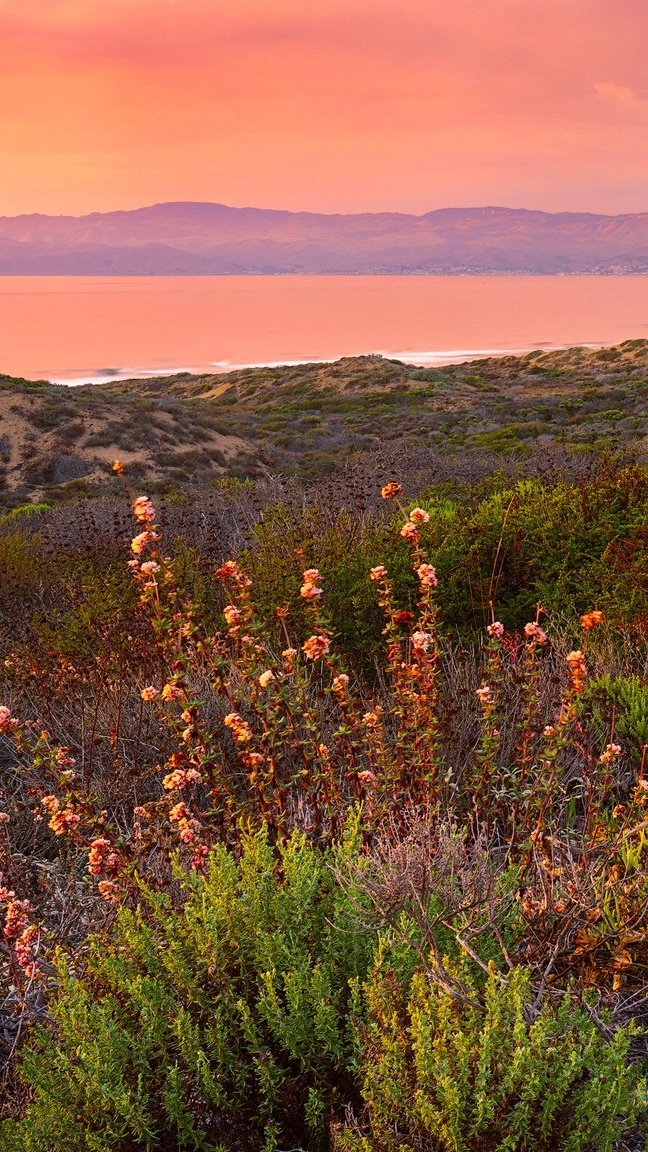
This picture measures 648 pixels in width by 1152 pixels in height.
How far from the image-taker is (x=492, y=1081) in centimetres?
181

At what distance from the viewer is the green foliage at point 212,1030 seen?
2.01m

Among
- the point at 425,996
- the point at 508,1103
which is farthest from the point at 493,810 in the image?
the point at 508,1103

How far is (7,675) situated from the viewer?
5.91m

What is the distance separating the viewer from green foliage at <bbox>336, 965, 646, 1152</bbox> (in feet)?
5.60

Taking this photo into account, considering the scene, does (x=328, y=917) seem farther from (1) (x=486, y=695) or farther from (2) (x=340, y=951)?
(1) (x=486, y=695)

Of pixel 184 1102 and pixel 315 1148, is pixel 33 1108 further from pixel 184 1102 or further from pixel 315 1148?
pixel 315 1148

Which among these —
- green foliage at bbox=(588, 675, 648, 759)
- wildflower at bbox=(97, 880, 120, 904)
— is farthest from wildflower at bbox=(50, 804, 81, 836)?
green foliage at bbox=(588, 675, 648, 759)

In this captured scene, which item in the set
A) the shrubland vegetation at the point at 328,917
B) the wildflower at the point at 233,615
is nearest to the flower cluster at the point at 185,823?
the shrubland vegetation at the point at 328,917

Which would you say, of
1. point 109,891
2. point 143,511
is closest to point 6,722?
point 109,891

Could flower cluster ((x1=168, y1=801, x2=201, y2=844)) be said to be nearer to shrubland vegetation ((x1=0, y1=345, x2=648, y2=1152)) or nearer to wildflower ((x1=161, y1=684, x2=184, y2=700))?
shrubland vegetation ((x1=0, y1=345, x2=648, y2=1152))

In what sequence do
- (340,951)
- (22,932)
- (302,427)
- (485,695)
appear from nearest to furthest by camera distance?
(340,951) → (22,932) → (485,695) → (302,427)

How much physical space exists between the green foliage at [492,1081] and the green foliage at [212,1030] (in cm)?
19

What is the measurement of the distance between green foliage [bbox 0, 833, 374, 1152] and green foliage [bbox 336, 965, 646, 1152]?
0.61 ft

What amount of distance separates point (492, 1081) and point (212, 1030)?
24.3 inches
